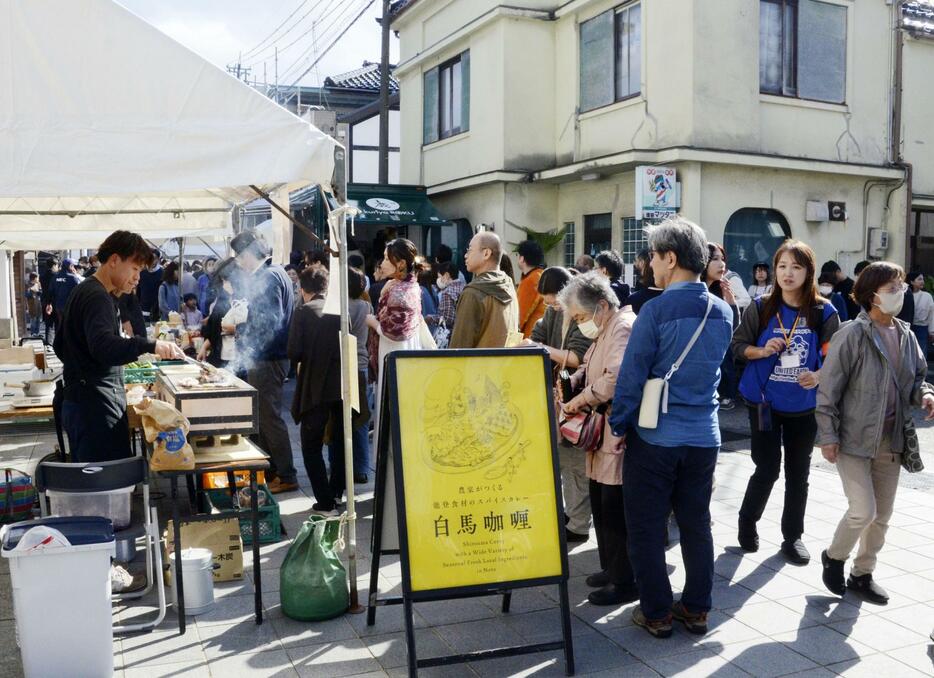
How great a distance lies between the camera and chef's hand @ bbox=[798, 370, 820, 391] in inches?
205

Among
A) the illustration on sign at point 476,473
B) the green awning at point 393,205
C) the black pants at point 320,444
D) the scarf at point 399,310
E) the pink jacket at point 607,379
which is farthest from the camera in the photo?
the green awning at point 393,205

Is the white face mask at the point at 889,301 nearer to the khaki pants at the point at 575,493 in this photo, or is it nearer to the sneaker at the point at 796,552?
the sneaker at the point at 796,552

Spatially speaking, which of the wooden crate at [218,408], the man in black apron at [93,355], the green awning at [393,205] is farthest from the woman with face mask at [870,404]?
the green awning at [393,205]

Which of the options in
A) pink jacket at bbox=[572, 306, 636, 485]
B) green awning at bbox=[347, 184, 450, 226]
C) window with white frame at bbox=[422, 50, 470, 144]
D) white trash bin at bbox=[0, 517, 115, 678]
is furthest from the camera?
window with white frame at bbox=[422, 50, 470, 144]

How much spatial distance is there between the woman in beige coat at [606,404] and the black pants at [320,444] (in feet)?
7.47

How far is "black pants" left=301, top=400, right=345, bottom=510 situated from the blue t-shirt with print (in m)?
3.03

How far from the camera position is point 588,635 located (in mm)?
4367

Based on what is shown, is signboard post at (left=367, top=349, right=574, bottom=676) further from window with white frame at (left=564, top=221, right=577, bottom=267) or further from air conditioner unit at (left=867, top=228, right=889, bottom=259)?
air conditioner unit at (left=867, top=228, right=889, bottom=259)

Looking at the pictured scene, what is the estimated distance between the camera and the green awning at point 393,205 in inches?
679

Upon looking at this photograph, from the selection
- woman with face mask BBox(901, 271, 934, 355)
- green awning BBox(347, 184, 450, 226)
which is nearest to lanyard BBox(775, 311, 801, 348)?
woman with face mask BBox(901, 271, 934, 355)

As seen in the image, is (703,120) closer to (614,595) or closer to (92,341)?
(614,595)

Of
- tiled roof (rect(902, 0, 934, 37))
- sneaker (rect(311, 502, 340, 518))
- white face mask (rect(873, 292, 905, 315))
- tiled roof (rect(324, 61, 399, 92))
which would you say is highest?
tiled roof (rect(324, 61, 399, 92))

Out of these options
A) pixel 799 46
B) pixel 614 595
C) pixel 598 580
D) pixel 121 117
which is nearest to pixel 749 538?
pixel 598 580

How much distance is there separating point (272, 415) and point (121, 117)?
346 centimetres
